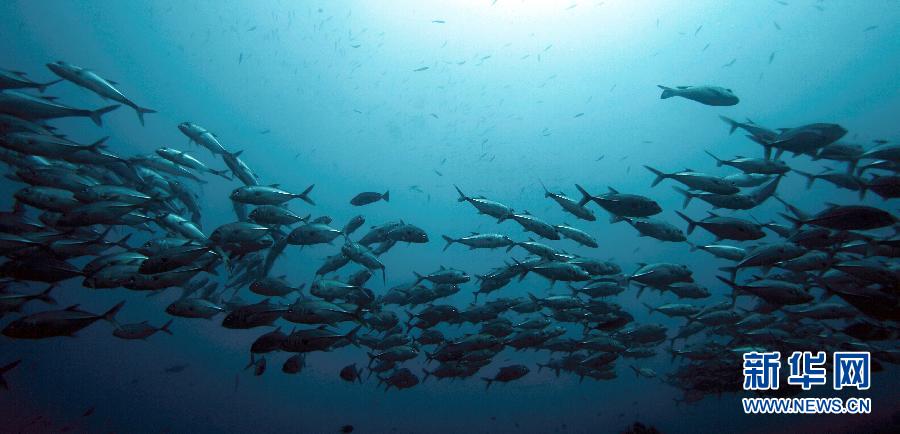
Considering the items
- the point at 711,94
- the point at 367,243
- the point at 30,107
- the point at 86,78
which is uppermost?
the point at 711,94

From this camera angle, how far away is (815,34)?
16828 mm

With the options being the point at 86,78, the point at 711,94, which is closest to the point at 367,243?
the point at 86,78

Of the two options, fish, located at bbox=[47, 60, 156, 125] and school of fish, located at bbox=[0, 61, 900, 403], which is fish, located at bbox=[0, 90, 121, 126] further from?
fish, located at bbox=[47, 60, 156, 125]

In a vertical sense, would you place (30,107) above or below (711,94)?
below

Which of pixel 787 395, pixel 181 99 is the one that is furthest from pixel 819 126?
pixel 181 99

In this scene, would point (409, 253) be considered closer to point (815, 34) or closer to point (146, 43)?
point (146, 43)

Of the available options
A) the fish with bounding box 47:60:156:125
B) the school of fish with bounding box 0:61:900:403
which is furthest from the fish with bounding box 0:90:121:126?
the fish with bounding box 47:60:156:125

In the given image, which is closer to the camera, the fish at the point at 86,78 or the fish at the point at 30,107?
the fish at the point at 30,107

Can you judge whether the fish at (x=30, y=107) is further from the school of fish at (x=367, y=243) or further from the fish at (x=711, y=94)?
the fish at (x=711, y=94)

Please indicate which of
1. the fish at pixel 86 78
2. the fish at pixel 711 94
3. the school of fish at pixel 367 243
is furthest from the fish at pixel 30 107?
the fish at pixel 711 94

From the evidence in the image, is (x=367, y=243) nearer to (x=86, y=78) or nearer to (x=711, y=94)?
(x=86, y=78)

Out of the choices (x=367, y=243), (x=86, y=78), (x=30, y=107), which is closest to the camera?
(x=30, y=107)

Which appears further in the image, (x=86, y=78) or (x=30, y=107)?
(x=86, y=78)

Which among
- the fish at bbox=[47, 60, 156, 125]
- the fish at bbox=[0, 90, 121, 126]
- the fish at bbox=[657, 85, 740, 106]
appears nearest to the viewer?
the fish at bbox=[0, 90, 121, 126]
